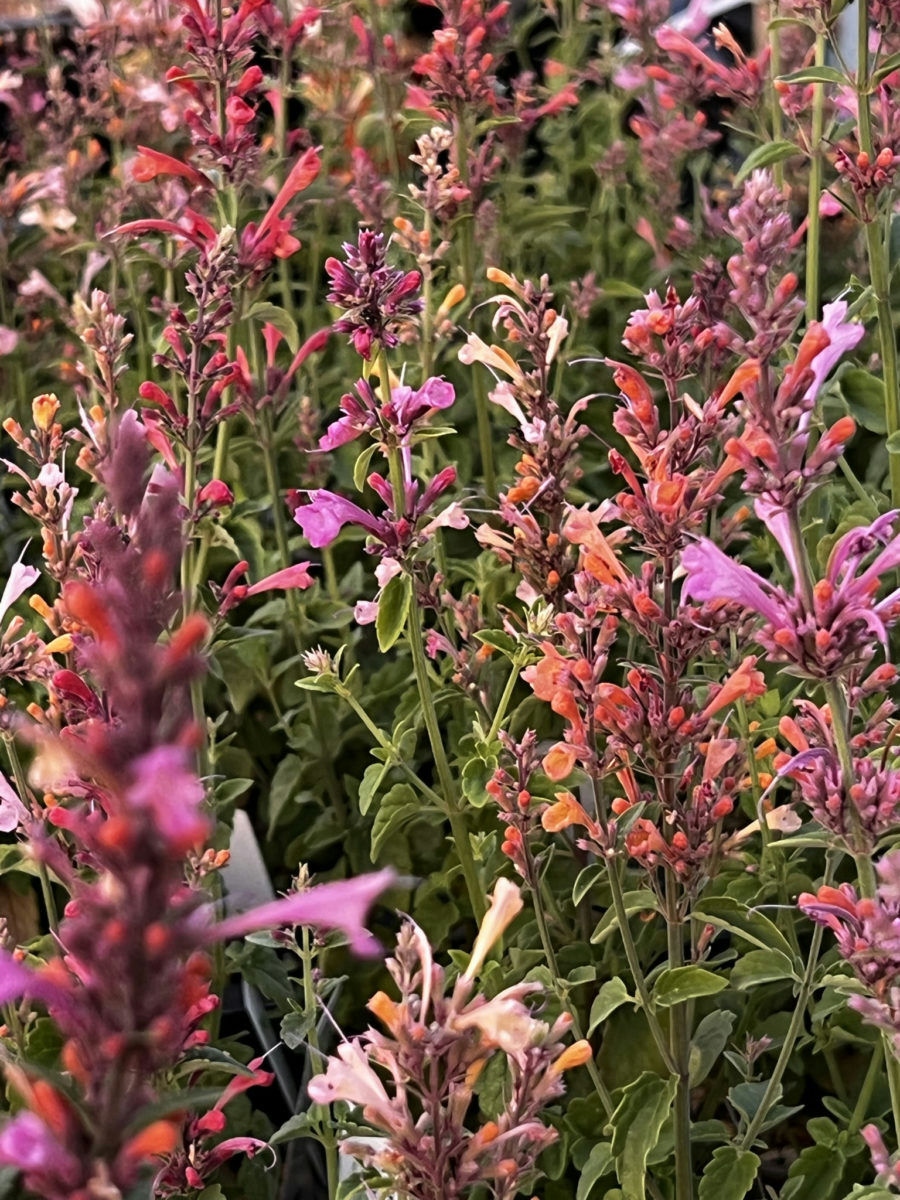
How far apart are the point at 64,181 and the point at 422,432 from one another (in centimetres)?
95

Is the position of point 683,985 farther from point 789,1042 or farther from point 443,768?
point 443,768

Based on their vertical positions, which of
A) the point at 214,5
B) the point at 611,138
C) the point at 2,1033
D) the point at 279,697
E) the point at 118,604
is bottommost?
the point at 279,697

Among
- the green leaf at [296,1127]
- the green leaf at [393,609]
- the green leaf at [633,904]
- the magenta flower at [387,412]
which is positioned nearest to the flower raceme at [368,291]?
the magenta flower at [387,412]

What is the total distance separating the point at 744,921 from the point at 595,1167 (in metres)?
0.19

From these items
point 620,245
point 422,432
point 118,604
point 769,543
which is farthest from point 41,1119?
point 620,245

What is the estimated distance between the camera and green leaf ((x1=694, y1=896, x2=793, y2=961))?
30.5 inches

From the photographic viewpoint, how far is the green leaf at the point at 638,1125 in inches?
29.8

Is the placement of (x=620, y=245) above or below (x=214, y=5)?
below

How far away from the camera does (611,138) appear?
1.95m

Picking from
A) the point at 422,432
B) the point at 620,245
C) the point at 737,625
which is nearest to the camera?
the point at 737,625

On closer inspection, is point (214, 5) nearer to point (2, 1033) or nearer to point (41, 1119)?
point (2, 1033)

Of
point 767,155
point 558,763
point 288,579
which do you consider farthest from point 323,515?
point 767,155

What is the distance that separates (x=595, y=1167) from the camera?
0.80 m

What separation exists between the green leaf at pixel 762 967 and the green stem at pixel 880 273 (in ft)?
1.50
